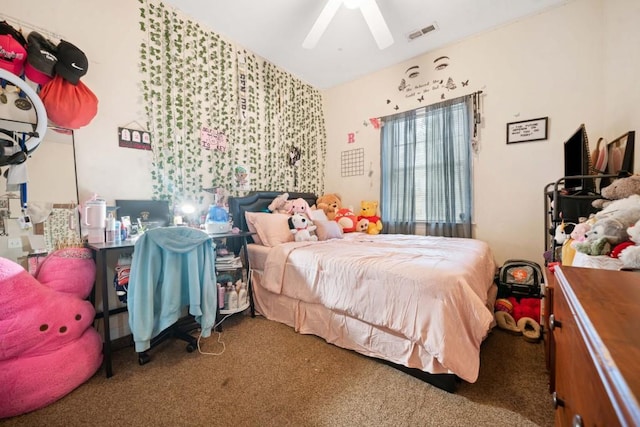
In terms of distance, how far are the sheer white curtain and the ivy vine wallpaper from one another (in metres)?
1.35

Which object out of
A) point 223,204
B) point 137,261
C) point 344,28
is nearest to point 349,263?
point 137,261

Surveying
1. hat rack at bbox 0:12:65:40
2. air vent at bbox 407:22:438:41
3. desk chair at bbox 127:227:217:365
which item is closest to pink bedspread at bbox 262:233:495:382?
desk chair at bbox 127:227:217:365

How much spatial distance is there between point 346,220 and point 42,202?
Result: 2831mm

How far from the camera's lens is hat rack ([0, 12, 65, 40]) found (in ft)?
5.00

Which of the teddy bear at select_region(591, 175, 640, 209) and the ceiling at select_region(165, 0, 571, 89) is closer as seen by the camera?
the teddy bear at select_region(591, 175, 640, 209)

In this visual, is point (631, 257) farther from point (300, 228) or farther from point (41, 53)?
point (41, 53)

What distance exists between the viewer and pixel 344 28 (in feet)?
8.43

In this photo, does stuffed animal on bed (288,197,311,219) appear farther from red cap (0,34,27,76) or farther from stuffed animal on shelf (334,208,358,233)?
red cap (0,34,27,76)

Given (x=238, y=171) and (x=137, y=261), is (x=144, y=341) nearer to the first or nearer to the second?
(x=137, y=261)

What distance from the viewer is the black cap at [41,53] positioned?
4.97ft

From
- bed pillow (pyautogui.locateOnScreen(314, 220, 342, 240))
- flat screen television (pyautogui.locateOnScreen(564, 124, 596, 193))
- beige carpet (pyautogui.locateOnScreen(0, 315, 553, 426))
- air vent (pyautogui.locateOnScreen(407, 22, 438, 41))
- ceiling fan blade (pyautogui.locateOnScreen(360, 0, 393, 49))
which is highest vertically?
air vent (pyautogui.locateOnScreen(407, 22, 438, 41))

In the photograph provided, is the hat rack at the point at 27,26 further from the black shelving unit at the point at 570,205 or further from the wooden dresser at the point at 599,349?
the black shelving unit at the point at 570,205

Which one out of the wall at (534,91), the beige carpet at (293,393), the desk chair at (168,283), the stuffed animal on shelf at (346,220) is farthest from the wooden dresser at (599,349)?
the stuffed animal on shelf at (346,220)

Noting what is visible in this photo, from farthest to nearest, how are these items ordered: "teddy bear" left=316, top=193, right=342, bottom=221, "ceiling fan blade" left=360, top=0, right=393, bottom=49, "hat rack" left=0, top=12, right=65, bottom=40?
"teddy bear" left=316, top=193, right=342, bottom=221
"ceiling fan blade" left=360, top=0, right=393, bottom=49
"hat rack" left=0, top=12, right=65, bottom=40
